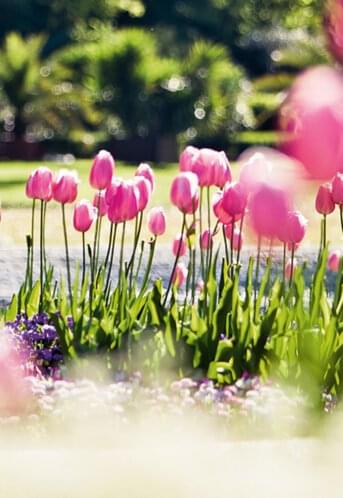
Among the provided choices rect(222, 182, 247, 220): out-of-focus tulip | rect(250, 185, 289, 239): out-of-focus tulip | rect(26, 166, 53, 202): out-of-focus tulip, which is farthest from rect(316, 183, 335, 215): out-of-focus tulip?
rect(250, 185, 289, 239): out-of-focus tulip

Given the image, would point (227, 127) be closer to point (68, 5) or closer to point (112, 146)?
point (112, 146)

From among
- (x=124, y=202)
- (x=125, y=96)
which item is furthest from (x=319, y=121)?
(x=125, y=96)

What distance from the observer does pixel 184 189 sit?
14.1 feet

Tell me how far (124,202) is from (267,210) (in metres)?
2.81

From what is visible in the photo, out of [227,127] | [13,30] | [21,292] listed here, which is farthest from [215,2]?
[21,292]

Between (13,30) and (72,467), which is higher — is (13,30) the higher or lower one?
the higher one

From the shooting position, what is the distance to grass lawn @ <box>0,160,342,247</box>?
11719mm

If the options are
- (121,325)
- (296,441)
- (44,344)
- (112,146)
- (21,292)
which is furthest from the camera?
(112,146)

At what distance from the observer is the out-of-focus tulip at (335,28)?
4.39 feet

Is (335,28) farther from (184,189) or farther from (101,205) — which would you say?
(101,205)

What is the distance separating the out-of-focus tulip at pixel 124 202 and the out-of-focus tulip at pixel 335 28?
9.29 ft

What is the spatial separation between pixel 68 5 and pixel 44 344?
31.5m

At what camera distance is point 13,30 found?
47375 millimetres

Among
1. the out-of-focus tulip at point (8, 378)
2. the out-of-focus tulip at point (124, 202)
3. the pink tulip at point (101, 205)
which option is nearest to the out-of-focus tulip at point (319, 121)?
the out-of-focus tulip at point (8, 378)
